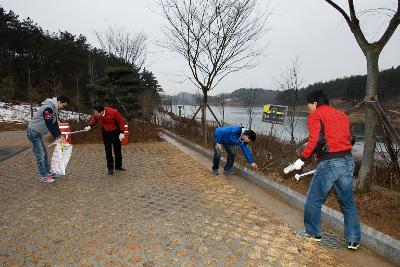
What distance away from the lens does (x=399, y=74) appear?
35094 mm

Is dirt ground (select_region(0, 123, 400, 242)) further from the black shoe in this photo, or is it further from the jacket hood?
the jacket hood

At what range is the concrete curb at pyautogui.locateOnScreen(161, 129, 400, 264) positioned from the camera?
342 centimetres

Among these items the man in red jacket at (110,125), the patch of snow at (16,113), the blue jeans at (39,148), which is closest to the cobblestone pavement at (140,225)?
the blue jeans at (39,148)

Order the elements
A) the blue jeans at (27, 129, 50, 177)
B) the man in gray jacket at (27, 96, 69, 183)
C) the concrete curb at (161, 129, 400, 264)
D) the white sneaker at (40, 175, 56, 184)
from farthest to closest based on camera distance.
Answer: the white sneaker at (40, 175, 56, 184) < the blue jeans at (27, 129, 50, 177) < the man in gray jacket at (27, 96, 69, 183) < the concrete curb at (161, 129, 400, 264)

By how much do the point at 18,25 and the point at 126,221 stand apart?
34.2 metres

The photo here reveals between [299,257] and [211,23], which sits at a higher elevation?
[211,23]

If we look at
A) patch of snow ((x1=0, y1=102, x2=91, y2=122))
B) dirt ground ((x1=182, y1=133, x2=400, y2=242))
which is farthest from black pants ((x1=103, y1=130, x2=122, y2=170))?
patch of snow ((x1=0, y1=102, x2=91, y2=122))

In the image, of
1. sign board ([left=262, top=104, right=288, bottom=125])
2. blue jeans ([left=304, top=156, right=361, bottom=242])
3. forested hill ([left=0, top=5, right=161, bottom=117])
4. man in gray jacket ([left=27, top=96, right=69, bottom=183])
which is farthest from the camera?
forested hill ([left=0, top=5, right=161, bottom=117])

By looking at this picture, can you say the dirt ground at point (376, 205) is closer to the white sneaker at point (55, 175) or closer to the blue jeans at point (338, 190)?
the blue jeans at point (338, 190)

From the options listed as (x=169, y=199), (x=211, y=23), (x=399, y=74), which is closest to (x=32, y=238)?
(x=169, y=199)

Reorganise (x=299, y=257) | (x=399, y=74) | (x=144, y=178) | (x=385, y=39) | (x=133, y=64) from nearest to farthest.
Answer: (x=299, y=257) → (x=385, y=39) → (x=144, y=178) → (x=133, y=64) → (x=399, y=74)

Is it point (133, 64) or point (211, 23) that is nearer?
point (211, 23)

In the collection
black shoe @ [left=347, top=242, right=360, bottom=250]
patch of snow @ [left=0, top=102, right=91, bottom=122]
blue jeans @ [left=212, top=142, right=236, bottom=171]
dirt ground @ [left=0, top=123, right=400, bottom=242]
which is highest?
patch of snow @ [left=0, top=102, right=91, bottom=122]

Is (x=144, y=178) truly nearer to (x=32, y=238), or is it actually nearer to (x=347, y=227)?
(x=32, y=238)
